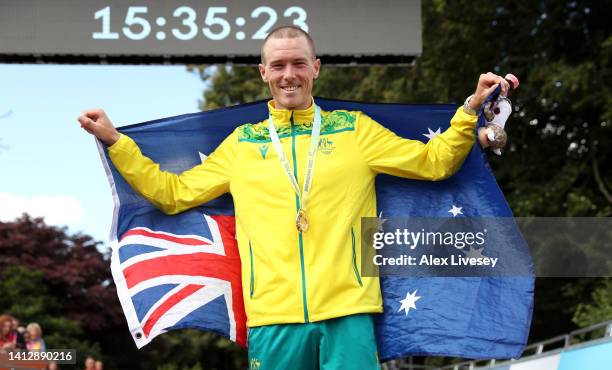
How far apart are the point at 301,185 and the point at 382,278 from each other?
28.1 inches

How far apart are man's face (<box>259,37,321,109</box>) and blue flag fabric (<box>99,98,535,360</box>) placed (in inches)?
22.4

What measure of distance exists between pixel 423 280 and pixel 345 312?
2.60ft

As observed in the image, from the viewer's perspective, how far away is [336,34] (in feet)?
22.4

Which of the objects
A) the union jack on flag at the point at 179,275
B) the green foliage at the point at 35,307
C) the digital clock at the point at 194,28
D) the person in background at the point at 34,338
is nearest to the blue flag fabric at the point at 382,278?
the union jack on flag at the point at 179,275

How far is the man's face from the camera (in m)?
4.16

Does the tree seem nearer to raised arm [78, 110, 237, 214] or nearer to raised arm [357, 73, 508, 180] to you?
→ raised arm [78, 110, 237, 214]

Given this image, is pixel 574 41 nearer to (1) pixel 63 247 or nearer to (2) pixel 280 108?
(2) pixel 280 108

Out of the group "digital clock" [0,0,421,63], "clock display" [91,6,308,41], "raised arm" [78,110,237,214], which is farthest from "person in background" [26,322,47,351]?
"raised arm" [78,110,237,214]

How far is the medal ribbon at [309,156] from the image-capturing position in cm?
409

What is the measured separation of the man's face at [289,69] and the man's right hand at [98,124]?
756 mm

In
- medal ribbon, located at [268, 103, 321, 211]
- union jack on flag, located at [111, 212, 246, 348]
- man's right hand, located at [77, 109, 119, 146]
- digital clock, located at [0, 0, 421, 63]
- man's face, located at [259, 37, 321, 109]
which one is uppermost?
digital clock, located at [0, 0, 421, 63]

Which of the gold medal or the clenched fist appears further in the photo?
the clenched fist

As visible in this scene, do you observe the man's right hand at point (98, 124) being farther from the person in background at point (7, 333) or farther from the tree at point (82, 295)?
the tree at point (82, 295)

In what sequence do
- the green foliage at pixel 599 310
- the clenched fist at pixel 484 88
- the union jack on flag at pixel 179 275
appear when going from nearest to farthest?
the clenched fist at pixel 484 88, the union jack on flag at pixel 179 275, the green foliage at pixel 599 310
